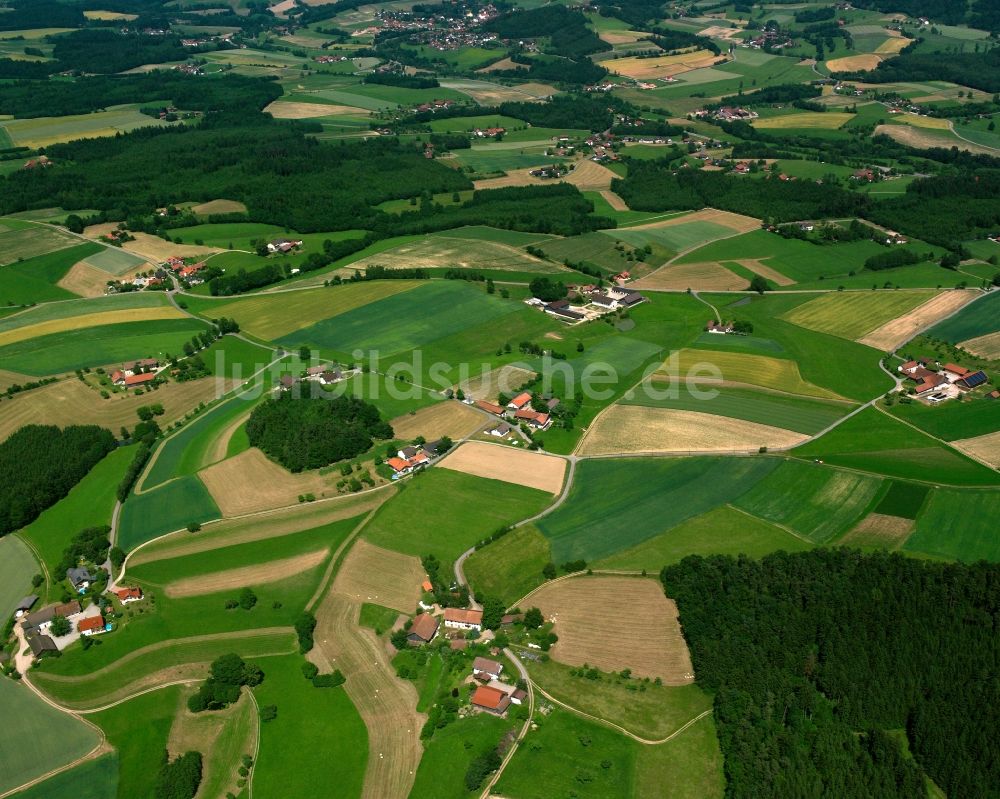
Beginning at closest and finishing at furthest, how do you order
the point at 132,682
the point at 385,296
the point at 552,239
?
1. the point at 132,682
2. the point at 385,296
3. the point at 552,239

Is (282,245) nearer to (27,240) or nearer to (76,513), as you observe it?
(27,240)

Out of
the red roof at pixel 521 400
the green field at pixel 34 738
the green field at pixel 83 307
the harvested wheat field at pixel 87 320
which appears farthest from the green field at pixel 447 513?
the green field at pixel 83 307

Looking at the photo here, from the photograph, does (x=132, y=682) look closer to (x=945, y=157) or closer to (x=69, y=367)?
(x=69, y=367)

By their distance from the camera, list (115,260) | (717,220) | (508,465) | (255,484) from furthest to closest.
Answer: (717,220) < (115,260) < (508,465) < (255,484)

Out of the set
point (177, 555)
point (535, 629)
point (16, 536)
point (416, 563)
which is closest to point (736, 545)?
point (535, 629)

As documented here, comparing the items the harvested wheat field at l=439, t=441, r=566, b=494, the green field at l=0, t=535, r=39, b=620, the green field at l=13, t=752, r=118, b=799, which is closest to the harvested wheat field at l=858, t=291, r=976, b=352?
the harvested wheat field at l=439, t=441, r=566, b=494

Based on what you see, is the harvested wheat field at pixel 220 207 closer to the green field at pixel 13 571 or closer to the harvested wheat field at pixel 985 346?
the green field at pixel 13 571

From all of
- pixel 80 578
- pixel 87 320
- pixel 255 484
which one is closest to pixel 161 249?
pixel 87 320
